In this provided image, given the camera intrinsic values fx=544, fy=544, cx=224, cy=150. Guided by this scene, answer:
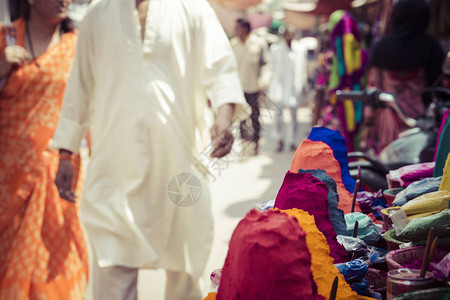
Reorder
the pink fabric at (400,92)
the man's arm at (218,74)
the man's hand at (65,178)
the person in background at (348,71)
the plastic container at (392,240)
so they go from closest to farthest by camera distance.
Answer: the plastic container at (392,240) → the man's arm at (218,74) → the man's hand at (65,178) → the pink fabric at (400,92) → the person in background at (348,71)

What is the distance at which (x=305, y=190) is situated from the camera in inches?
43.3

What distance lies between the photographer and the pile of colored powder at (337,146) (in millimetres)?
1555

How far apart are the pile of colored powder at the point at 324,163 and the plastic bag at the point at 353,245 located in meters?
0.26

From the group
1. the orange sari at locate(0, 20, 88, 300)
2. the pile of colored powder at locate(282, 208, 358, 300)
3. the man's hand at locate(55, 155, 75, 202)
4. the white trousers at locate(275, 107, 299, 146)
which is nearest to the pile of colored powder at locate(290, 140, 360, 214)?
the pile of colored powder at locate(282, 208, 358, 300)

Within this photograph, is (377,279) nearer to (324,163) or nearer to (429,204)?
(429,204)

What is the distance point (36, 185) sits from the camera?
280cm

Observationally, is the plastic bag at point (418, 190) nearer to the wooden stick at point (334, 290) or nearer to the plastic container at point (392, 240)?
the plastic container at point (392, 240)

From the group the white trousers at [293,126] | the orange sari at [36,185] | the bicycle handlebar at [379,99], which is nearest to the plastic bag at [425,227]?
the bicycle handlebar at [379,99]

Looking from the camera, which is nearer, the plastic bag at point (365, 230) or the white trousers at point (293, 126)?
the plastic bag at point (365, 230)

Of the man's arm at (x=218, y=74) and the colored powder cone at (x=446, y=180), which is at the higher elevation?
the man's arm at (x=218, y=74)

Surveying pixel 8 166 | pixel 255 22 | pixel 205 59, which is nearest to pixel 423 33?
pixel 205 59

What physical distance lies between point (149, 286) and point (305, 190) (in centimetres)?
251

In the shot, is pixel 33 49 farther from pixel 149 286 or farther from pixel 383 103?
pixel 383 103

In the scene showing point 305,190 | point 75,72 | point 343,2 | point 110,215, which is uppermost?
point 343,2
